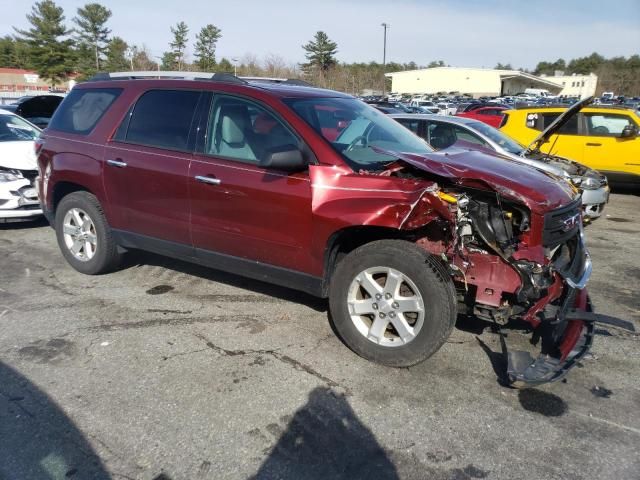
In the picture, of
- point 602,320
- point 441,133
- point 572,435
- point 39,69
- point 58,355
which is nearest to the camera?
point 572,435

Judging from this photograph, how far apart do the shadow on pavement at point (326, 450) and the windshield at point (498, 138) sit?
237 inches

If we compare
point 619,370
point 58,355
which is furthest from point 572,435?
point 58,355

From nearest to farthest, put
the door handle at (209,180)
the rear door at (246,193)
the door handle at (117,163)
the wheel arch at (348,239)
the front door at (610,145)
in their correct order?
the wheel arch at (348,239)
the rear door at (246,193)
the door handle at (209,180)
the door handle at (117,163)
the front door at (610,145)

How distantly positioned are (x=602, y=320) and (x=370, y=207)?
1.55 metres

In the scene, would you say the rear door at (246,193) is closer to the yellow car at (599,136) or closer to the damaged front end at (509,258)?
the damaged front end at (509,258)

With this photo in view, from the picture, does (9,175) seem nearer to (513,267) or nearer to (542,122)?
(513,267)

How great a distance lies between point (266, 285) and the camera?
488cm

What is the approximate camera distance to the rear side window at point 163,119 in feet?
13.7

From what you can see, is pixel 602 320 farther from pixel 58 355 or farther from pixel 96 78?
pixel 96 78

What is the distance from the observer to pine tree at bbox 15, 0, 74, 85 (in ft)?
170

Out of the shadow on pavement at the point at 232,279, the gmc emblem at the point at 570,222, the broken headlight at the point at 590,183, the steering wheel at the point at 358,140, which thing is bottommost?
the shadow on pavement at the point at 232,279

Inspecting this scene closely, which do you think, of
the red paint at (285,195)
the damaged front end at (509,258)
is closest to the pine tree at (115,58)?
the red paint at (285,195)

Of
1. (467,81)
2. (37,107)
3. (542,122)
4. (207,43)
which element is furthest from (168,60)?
(542,122)

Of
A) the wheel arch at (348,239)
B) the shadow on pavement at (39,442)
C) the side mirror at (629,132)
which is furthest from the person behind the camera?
the side mirror at (629,132)
